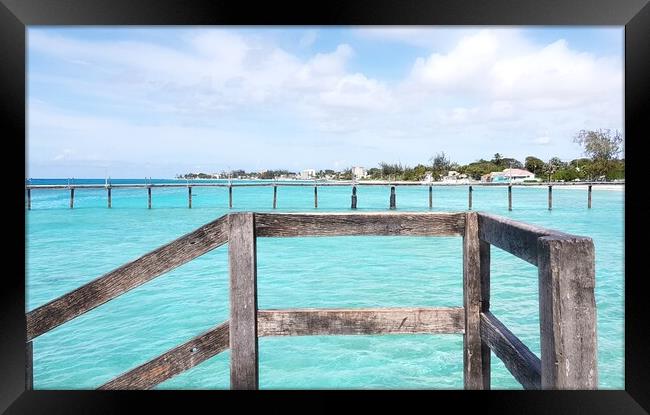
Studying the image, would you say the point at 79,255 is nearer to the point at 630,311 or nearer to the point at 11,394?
the point at 11,394

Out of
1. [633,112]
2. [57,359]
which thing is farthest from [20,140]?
[57,359]

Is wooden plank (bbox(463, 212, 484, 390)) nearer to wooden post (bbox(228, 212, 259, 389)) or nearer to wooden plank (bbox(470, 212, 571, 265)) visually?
wooden plank (bbox(470, 212, 571, 265))

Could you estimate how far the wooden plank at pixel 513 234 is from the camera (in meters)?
1.67

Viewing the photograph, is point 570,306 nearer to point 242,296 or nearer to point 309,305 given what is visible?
point 242,296

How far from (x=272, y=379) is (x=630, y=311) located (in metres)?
4.02

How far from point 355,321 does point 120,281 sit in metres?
1.03

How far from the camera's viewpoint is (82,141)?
86.4 meters

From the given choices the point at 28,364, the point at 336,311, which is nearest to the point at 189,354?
the point at 336,311

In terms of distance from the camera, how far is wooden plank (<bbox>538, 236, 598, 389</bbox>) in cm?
147

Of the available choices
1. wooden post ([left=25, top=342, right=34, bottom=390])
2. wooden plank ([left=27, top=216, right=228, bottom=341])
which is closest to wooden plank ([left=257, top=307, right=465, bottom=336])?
wooden plank ([left=27, top=216, right=228, bottom=341])

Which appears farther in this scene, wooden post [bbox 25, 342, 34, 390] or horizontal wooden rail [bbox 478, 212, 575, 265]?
wooden post [bbox 25, 342, 34, 390]

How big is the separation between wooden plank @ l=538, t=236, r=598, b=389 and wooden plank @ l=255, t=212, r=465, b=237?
0.66m

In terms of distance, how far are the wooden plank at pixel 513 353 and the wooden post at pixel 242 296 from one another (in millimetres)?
1042

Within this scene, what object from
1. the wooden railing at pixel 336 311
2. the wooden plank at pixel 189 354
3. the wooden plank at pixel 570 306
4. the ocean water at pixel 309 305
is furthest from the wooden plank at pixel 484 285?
the ocean water at pixel 309 305
